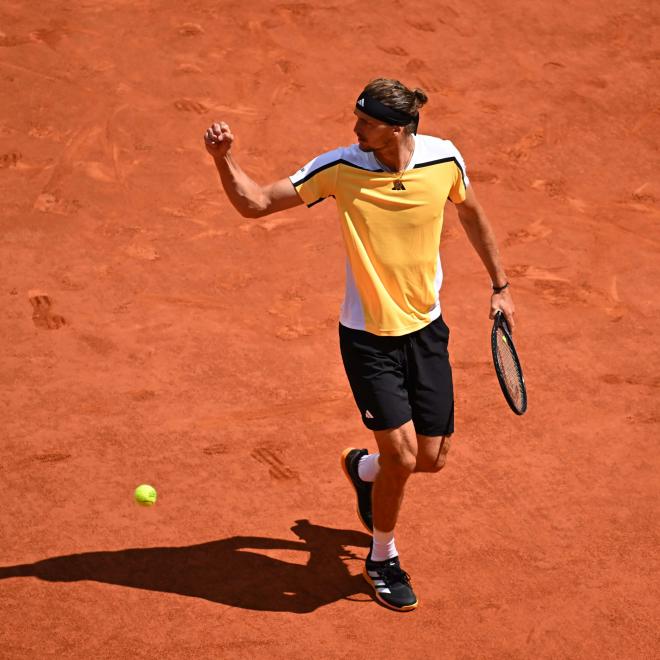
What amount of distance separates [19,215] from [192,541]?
158 inches

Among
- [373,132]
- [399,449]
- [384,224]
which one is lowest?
[399,449]

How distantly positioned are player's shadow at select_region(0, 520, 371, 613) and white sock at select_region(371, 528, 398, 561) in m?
0.23

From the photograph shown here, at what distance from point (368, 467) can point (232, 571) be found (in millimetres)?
924

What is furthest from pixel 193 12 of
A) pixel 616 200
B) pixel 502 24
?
pixel 616 200

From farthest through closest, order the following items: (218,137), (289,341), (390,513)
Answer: (289,341), (390,513), (218,137)

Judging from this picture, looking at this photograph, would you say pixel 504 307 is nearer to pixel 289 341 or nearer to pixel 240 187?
pixel 240 187

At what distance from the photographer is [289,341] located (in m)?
8.19

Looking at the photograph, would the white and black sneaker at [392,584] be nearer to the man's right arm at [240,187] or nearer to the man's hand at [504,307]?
the man's hand at [504,307]

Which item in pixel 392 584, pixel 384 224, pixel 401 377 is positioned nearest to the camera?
pixel 384 224

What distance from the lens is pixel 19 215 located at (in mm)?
9406

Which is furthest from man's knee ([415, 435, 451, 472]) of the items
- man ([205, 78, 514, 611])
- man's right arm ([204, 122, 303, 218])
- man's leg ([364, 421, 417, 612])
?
man's right arm ([204, 122, 303, 218])

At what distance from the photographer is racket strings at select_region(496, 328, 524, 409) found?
19.7 ft

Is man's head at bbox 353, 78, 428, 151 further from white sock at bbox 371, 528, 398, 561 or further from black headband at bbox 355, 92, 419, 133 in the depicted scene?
white sock at bbox 371, 528, 398, 561

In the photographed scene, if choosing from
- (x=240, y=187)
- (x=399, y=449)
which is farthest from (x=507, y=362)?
(x=240, y=187)
